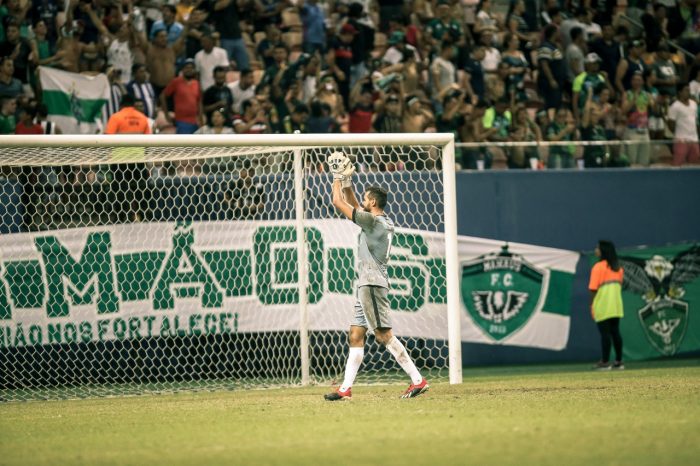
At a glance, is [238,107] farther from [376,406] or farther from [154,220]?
[376,406]

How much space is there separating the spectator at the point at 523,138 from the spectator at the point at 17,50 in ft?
24.0

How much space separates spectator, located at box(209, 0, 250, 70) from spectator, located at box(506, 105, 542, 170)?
14.9 feet

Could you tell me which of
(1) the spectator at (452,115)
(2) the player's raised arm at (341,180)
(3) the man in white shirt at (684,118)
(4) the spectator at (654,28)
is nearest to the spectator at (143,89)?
(1) the spectator at (452,115)

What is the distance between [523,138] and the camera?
1881cm

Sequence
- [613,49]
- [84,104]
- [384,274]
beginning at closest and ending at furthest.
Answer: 1. [384,274]
2. [84,104]
3. [613,49]

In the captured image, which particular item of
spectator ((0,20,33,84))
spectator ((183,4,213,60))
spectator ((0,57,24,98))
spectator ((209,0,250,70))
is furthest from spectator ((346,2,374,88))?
spectator ((0,57,24,98))

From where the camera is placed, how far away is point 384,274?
12.0 metres

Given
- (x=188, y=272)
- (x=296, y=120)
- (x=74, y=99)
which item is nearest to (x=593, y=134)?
(x=296, y=120)

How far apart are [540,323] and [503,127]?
3298 millimetres

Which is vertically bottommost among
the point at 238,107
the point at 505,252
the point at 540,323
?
the point at 540,323

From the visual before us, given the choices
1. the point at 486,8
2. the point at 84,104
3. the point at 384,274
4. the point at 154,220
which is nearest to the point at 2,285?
the point at 154,220

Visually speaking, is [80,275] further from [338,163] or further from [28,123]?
[338,163]

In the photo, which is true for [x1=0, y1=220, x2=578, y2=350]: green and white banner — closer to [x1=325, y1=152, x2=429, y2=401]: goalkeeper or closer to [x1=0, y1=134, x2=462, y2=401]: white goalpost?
[x1=0, y1=134, x2=462, y2=401]: white goalpost

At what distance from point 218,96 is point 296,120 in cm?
130
